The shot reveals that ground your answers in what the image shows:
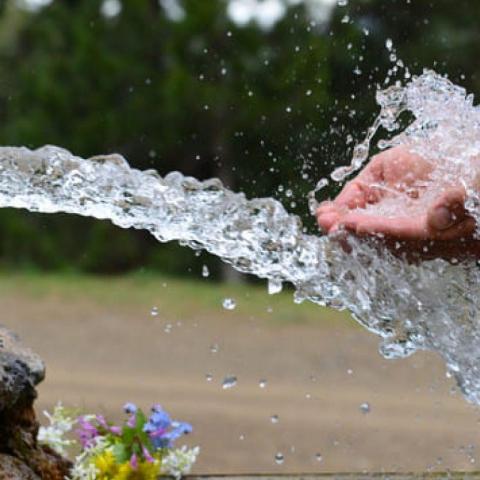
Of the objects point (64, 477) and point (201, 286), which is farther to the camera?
point (201, 286)

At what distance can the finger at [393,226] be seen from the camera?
1.62m

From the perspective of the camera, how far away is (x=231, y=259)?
74.5 inches

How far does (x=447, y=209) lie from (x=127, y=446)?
677 millimetres

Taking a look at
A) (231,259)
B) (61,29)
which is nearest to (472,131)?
(231,259)

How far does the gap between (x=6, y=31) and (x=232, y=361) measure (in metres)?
6.65

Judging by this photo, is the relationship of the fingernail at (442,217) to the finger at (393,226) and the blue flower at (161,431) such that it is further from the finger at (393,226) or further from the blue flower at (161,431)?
the blue flower at (161,431)

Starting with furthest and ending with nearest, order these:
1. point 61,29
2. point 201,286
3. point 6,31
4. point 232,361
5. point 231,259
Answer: point 6,31 < point 61,29 < point 201,286 < point 232,361 < point 231,259

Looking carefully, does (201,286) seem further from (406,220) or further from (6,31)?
(406,220)

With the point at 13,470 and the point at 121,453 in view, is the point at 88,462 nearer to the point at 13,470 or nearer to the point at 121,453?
the point at 121,453

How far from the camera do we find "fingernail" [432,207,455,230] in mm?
1588

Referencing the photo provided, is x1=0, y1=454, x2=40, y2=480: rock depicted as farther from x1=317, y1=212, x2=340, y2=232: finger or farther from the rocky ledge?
x1=317, y1=212, x2=340, y2=232: finger

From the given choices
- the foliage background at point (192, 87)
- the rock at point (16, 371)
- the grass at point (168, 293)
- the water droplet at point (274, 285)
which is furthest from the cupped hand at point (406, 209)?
the foliage background at point (192, 87)

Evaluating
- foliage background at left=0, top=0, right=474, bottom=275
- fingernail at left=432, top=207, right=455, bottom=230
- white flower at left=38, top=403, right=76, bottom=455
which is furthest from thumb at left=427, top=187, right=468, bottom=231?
foliage background at left=0, top=0, right=474, bottom=275

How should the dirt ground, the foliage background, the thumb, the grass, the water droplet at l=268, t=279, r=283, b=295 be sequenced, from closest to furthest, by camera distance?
1. the thumb
2. the water droplet at l=268, t=279, r=283, b=295
3. the dirt ground
4. the grass
5. the foliage background
